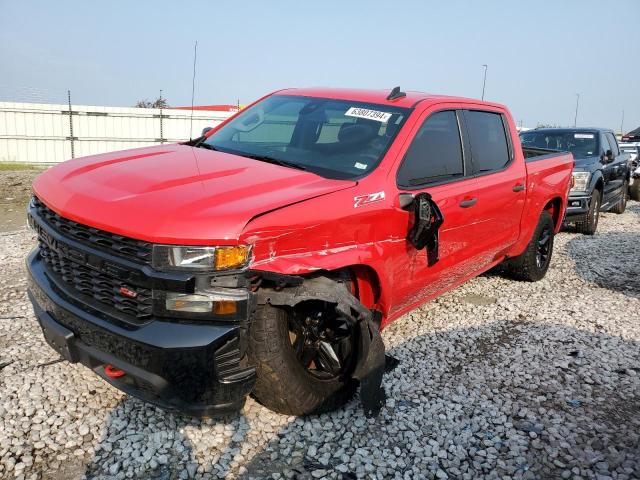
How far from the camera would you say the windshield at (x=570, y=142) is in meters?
9.32

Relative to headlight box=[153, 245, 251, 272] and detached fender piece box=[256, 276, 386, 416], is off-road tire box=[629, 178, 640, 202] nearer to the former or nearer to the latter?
detached fender piece box=[256, 276, 386, 416]

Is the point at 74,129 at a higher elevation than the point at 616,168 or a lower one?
lower

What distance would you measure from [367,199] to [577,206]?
681cm

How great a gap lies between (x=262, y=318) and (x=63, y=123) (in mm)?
15788

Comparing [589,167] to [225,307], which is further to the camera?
[589,167]

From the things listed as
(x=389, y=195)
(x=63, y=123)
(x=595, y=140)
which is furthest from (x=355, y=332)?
(x=63, y=123)

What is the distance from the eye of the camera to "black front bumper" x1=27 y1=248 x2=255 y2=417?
225 centimetres

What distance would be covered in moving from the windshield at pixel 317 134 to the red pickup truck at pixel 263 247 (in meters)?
0.01

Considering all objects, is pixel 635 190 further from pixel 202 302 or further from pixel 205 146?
pixel 202 302

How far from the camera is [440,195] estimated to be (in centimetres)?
352

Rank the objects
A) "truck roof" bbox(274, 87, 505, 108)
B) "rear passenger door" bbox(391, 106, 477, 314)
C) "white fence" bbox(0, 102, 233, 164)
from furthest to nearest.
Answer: "white fence" bbox(0, 102, 233, 164)
"truck roof" bbox(274, 87, 505, 108)
"rear passenger door" bbox(391, 106, 477, 314)

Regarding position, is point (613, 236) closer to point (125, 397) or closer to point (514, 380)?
point (514, 380)

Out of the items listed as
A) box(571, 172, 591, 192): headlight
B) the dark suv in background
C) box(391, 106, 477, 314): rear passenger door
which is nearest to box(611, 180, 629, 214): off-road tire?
the dark suv in background

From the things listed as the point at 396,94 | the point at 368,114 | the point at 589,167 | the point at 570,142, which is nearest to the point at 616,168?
the point at 570,142
